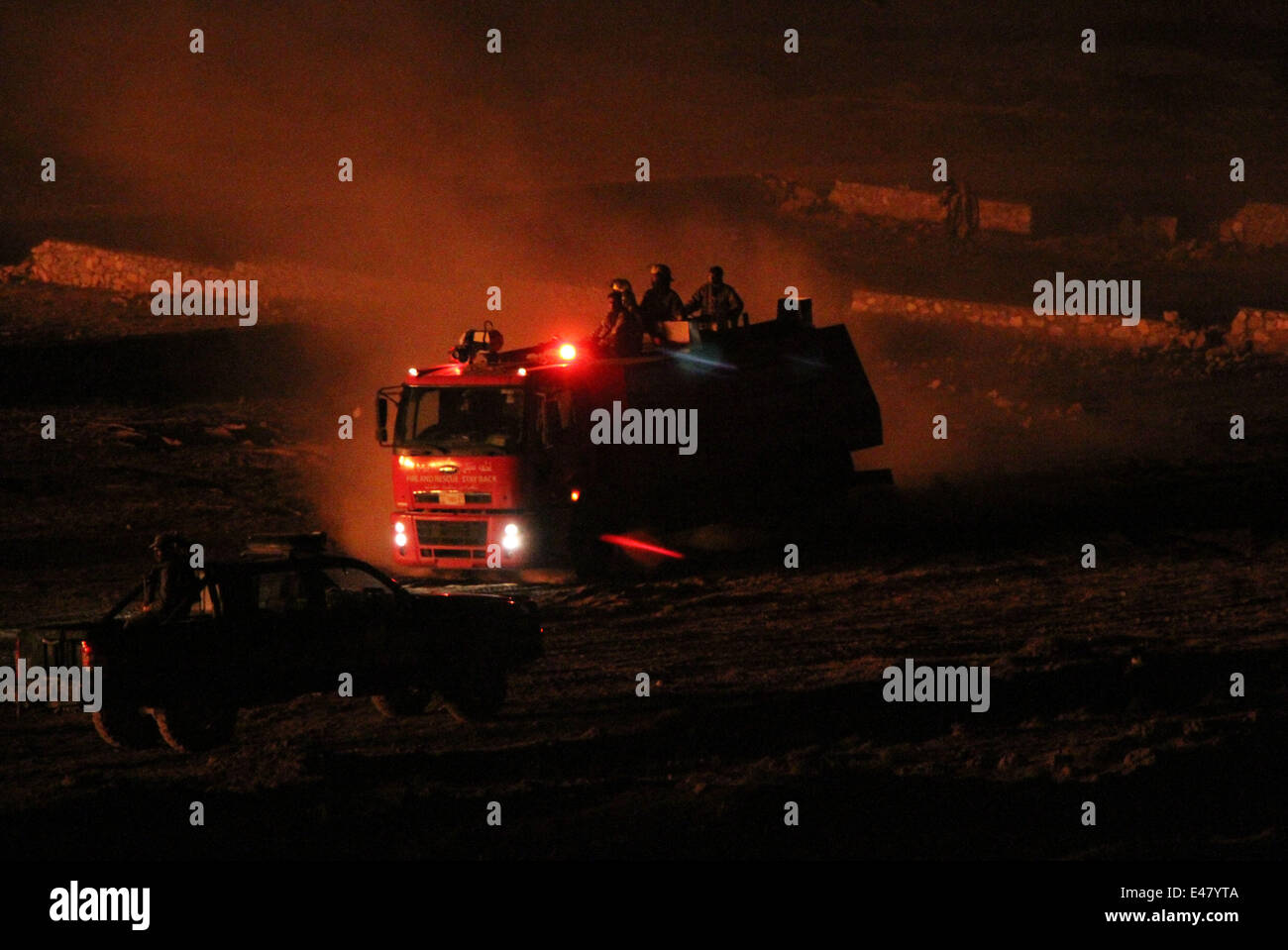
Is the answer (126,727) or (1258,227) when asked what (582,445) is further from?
(1258,227)

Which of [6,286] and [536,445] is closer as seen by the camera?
[536,445]

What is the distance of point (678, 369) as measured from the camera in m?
19.1

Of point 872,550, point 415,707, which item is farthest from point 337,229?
point 415,707

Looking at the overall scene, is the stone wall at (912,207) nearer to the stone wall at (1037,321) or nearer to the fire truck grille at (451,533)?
the stone wall at (1037,321)

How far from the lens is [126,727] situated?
12000 mm

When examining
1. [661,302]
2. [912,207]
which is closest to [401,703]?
[661,302]

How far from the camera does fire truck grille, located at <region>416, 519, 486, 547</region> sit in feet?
58.6

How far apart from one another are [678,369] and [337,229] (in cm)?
3163
